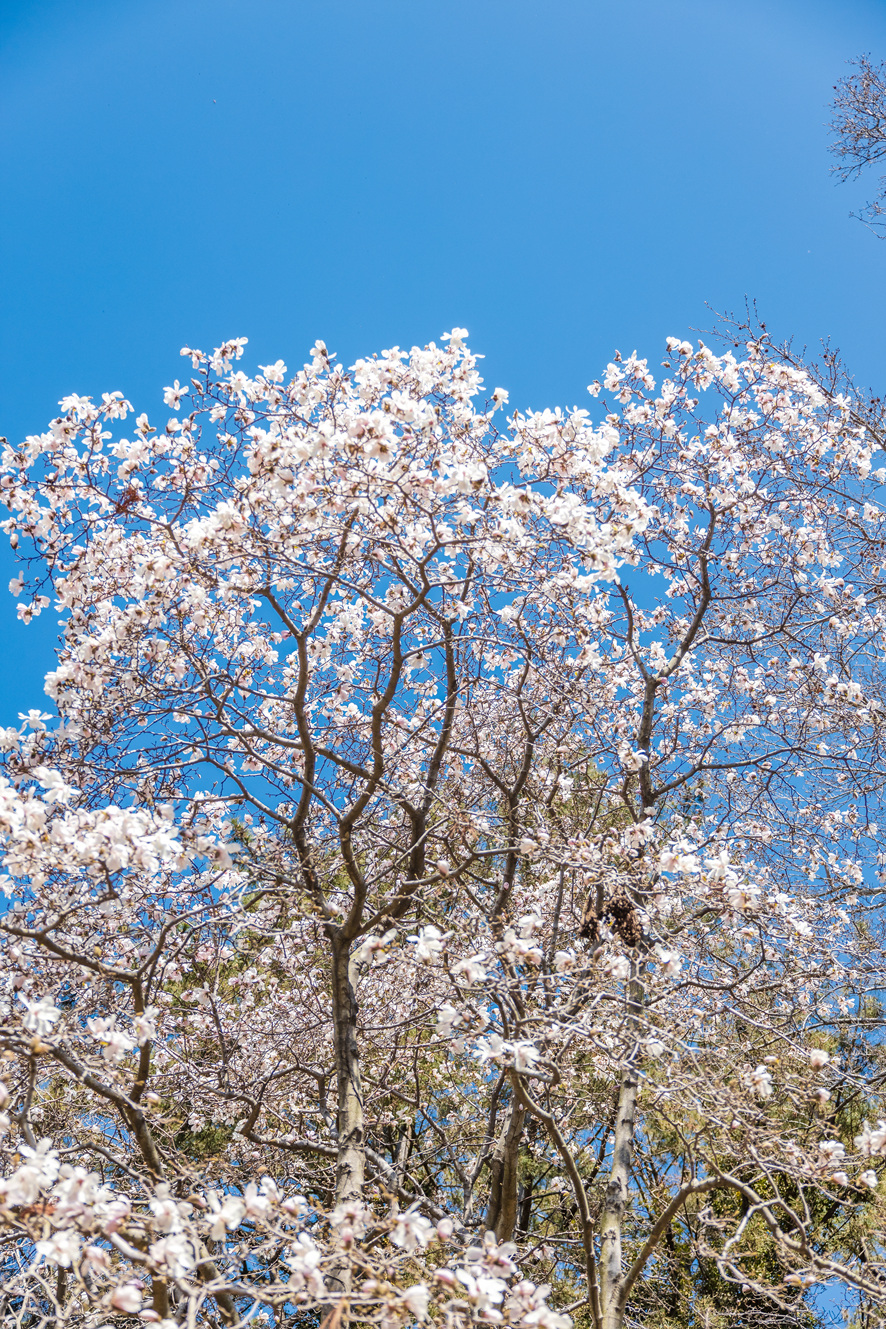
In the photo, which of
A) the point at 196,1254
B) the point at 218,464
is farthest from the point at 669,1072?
the point at 218,464

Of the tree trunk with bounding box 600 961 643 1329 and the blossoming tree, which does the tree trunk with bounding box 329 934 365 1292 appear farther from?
the tree trunk with bounding box 600 961 643 1329

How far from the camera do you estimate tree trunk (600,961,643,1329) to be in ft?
16.4

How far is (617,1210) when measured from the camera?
5.61m

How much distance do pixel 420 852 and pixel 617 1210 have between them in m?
2.78

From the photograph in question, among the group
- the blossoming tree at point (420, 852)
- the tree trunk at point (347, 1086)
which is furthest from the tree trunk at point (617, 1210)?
the tree trunk at point (347, 1086)

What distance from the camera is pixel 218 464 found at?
4.66m

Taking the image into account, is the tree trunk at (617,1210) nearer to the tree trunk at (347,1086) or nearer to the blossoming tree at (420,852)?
the blossoming tree at (420,852)

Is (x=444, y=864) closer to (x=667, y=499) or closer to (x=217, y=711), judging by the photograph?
(x=217, y=711)

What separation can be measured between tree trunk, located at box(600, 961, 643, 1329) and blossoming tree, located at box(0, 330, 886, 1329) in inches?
1.1

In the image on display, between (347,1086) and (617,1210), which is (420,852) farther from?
(617,1210)

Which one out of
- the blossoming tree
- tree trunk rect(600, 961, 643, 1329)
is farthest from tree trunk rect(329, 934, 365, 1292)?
tree trunk rect(600, 961, 643, 1329)

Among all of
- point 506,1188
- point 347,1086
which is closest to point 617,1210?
point 506,1188

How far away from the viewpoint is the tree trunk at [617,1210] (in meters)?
4.99

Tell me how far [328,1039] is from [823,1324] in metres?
7.23
